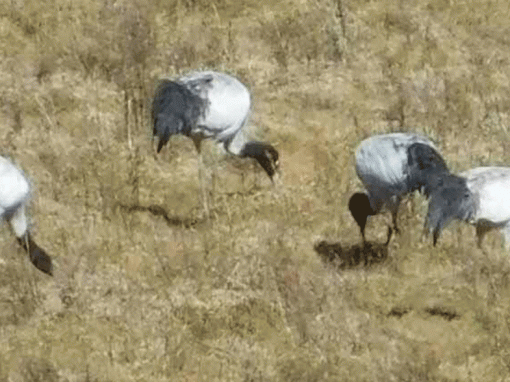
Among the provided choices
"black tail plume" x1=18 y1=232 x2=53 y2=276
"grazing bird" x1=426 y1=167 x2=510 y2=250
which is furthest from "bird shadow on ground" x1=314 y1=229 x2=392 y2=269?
"black tail plume" x1=18 y1=232 x2=53 y2=276

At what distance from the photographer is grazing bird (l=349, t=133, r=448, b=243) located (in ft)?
22.3

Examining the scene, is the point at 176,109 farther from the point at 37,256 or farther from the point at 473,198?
the point at 473,198

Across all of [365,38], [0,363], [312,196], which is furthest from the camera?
[365,38]

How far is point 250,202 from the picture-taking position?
7.24 m

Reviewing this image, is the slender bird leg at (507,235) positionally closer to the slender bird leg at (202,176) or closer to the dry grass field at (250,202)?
the dry grass field at (250,202)

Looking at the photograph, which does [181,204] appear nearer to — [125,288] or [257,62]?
[125,288]

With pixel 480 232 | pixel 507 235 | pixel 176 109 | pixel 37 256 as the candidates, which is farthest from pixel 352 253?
pixel 37 256

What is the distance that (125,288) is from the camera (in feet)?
23.0

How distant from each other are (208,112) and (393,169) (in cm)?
124

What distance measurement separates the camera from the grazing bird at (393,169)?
680cm

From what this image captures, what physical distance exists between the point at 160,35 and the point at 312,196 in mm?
1615

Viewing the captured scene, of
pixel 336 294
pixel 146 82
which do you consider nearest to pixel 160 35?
pixel 146 82

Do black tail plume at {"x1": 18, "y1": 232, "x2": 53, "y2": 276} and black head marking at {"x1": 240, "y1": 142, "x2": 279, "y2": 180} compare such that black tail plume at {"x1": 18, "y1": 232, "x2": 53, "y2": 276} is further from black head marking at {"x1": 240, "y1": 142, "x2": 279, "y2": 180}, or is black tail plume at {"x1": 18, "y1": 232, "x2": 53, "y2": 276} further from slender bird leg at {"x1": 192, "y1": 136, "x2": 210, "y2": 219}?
black head marking at {"x1": 240, "y1": 142, "x2": 279, "y2": 180}

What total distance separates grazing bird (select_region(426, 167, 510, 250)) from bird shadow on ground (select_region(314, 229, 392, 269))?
44cm
